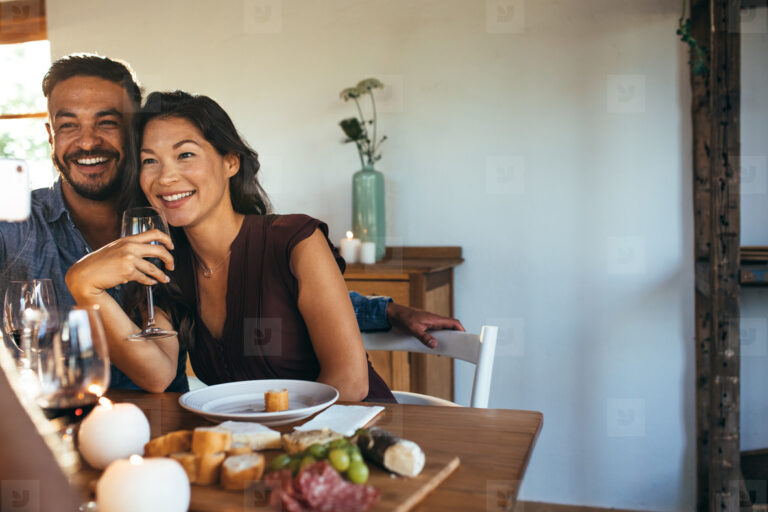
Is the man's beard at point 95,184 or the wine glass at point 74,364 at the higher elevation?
the man's beard at point 95,184

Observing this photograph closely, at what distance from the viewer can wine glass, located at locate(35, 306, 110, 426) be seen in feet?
2.22

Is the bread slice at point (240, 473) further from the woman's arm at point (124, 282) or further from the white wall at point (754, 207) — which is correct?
the white wall at point (754, 207)

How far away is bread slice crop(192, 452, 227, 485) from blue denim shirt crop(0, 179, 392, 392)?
34.0 inches

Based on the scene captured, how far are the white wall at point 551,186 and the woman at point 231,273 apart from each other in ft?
4.39

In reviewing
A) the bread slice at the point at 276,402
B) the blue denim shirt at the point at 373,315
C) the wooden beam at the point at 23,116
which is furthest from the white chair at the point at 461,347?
the wooden beam at the point at 23,116

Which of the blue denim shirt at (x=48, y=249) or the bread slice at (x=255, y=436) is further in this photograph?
the blue denim shirt at (x=48, y=249)

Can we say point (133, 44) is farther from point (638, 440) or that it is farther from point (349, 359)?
point (638, 440)

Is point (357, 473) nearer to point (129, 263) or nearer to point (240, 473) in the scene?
point (240, 473)

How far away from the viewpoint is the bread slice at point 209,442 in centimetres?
74

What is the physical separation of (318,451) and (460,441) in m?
0.25

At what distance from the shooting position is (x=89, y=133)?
5.13ft

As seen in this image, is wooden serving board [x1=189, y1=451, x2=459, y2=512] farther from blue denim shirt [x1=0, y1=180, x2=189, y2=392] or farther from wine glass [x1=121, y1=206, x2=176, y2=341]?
blue denim shirt [x1=0, y1=180, x2=189, y2=392]

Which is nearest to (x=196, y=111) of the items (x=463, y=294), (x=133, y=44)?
(x=463, y=294)

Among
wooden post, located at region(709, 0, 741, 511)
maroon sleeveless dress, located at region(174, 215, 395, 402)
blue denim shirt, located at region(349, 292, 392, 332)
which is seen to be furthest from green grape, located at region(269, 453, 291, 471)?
wooden post, located at region(709, 0, 741, 511)
